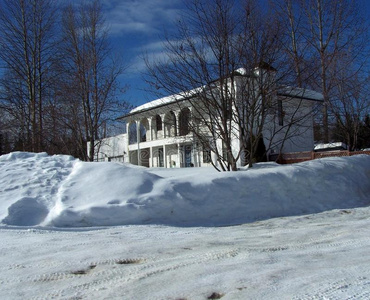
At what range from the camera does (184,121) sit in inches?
492

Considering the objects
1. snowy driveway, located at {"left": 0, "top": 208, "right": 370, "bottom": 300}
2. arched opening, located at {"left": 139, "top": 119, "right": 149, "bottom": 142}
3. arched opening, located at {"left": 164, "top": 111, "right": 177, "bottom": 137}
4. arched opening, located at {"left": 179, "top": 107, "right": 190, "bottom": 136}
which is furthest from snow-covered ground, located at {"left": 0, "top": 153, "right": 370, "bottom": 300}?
arched opening, located at {"left": 139, "top": 119, "right": 149, "bottom": 142}

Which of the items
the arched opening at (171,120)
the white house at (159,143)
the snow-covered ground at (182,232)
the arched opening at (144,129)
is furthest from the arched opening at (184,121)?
the arched opening at (144,129)

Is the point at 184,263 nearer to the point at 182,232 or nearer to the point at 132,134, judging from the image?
the point at 182,232

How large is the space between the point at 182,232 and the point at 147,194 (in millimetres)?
1556

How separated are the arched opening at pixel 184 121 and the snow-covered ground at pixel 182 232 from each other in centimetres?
364

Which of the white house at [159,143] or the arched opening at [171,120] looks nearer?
the arched opening at [171,120]

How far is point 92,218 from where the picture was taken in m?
6.99

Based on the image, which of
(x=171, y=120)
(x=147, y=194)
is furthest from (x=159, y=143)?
(x=147, y=194)

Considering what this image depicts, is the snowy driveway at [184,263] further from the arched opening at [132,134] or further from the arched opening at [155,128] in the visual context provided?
the arched opening at [132,134]

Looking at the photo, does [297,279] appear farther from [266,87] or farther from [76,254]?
[266,87]

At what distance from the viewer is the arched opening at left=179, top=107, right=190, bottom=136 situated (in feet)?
40.5

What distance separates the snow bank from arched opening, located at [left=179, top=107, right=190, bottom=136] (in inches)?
144

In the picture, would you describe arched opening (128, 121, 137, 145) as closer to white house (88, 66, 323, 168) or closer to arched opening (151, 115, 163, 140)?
white house (88, 66, 323, 168)

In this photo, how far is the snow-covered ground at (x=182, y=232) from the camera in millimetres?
3395
